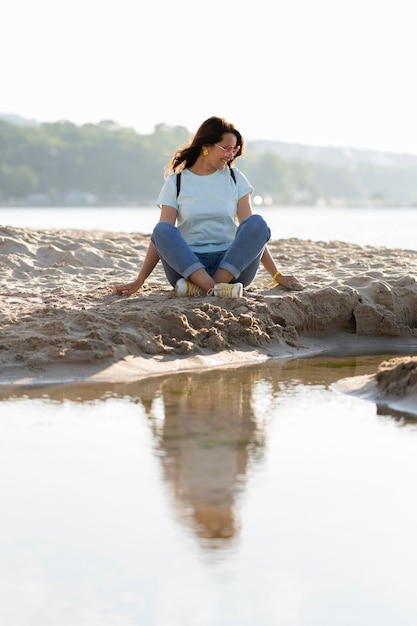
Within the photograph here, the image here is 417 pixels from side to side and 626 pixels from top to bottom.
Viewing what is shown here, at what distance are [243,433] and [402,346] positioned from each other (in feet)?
8.16

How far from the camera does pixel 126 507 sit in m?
2.82

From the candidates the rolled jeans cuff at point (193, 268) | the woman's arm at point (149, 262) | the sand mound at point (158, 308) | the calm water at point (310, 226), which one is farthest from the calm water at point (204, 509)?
the calm water at point (310, 226)

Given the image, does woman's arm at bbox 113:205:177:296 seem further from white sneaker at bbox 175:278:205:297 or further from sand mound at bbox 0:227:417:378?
white sneaker at bbox 175:278:205:297

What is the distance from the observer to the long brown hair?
539 centimetres

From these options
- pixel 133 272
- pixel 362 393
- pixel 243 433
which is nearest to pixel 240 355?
pixel 362 393

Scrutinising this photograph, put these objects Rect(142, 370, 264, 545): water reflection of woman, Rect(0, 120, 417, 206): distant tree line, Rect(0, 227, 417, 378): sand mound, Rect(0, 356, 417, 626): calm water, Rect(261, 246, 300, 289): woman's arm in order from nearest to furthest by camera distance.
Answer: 1. Rect(0, 356, 417, 626): calm water
2. Rect(142, 370, 264, 545): water reflection of woman
3. Rect(0, 227, 417, 378): sand mound
4. Rect(261, 246, 300, 289): woman's arm
5. Rect(0, 120, 417, 206): distant tree line

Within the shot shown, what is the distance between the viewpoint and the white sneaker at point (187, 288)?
5.58m

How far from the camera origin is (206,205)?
18.1ft

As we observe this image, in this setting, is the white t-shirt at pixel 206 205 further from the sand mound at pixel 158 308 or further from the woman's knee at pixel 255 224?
the sand mound at pixel 158 308

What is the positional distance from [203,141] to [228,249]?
62 cm

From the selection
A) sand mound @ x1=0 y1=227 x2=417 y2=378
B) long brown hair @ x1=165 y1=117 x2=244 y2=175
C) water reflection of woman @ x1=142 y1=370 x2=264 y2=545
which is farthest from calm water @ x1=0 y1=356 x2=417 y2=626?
long brown hair @ x1=165 y1=117 x2=244 y2=175

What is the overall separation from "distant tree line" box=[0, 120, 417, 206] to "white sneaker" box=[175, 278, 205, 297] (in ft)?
257

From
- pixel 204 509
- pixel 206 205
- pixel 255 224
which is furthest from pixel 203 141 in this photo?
pixel 204 509

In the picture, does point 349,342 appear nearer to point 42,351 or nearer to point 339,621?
point 42,351
